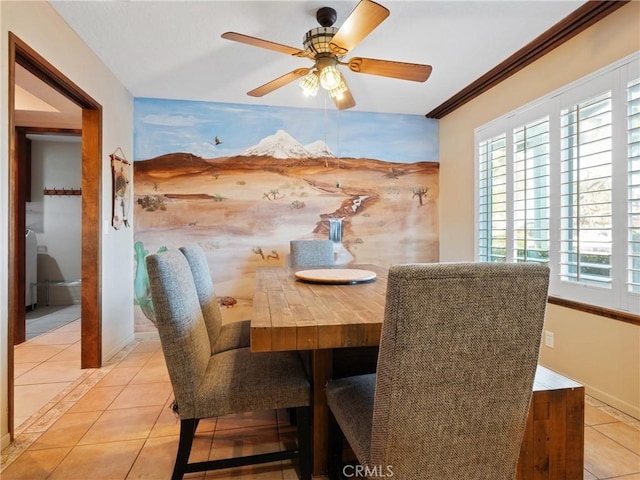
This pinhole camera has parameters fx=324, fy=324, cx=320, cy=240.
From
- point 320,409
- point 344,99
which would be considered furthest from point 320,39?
point 320,409

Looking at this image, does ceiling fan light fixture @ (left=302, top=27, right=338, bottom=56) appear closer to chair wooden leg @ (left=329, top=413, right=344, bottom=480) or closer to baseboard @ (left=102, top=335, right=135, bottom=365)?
chair wooden leg @ (left=329, top=413, right=344, bottom=480)

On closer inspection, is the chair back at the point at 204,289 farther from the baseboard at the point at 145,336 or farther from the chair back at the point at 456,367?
the baseboard at the point at 145,336

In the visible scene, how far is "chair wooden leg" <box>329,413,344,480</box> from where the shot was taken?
1.39 metres

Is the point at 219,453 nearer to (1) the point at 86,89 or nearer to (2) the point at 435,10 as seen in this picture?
(1) the point at 86,89

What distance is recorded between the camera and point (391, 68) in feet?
6.31

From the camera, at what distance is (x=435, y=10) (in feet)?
6.66

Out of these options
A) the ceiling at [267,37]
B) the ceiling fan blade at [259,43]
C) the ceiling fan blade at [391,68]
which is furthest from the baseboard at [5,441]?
the ceiling fan blade at [391,68]

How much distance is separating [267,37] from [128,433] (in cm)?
263

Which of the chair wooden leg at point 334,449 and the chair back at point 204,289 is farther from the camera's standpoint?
the chair back at point 204,289

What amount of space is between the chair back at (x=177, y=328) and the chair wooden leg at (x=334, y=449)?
0.63 meters

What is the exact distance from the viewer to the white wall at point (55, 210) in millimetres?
4695

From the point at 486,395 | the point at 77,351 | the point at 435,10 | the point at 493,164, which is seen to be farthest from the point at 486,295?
the point at 77,351

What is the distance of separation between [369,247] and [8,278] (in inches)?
119

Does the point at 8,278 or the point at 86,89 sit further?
the point at 86,89
